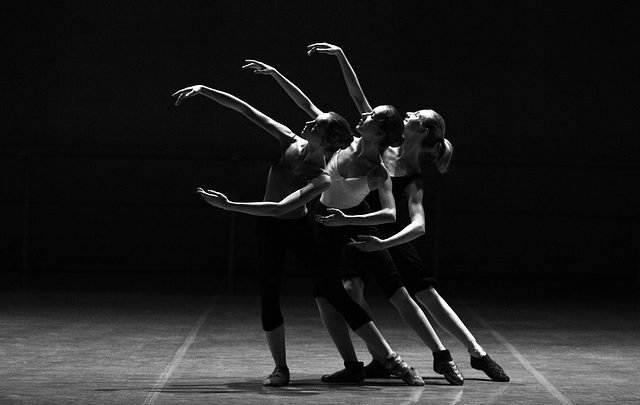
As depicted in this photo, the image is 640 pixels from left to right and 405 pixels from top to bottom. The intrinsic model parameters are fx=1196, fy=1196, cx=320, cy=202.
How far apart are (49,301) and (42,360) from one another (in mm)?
2889

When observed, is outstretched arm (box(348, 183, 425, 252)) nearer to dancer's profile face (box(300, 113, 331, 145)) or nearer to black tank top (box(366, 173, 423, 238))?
black tank top (box(366, 173, 423, 238))

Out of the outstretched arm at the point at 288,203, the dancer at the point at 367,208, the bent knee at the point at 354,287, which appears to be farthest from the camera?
the bent knee at the point at 354,287

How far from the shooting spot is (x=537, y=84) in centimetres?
1145

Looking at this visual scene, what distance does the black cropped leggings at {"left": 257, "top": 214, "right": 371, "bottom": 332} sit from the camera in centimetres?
536

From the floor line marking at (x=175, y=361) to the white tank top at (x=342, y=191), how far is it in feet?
3.59

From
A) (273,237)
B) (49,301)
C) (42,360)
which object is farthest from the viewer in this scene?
(49,301)

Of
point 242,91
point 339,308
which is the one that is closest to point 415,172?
point 339,308

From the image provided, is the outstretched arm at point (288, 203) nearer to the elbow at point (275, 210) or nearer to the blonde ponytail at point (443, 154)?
the elbow at point (275, 210)

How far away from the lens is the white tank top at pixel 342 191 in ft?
17.9

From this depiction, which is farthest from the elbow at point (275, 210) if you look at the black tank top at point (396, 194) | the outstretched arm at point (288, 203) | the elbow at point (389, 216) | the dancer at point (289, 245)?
the black tank top at point (396, 194)

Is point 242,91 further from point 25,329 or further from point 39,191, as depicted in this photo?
point 25,329

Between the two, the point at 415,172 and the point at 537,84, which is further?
the point at 537,84

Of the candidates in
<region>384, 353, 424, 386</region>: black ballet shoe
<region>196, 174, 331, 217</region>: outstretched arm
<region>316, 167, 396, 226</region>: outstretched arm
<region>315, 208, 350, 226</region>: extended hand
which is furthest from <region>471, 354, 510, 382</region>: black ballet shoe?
<region>196, 174, 331, 217</region>: outstretched arm

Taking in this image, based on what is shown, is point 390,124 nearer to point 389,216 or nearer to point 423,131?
point 423,131
